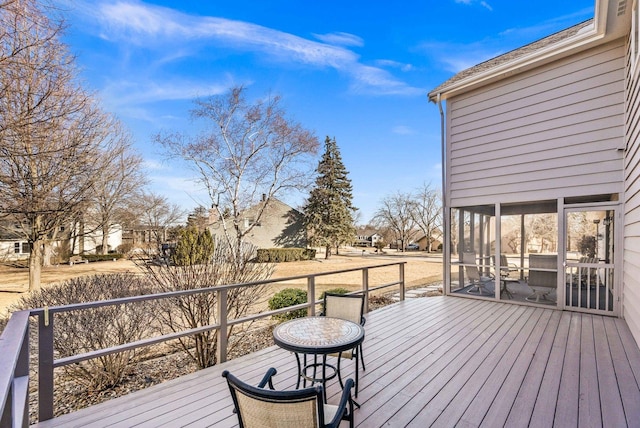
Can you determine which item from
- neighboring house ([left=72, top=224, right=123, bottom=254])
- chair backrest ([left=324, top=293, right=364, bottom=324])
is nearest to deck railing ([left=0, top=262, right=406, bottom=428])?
chair backrest ([left=324, top=293, right=364, bottom=324])

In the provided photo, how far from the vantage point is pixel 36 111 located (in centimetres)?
551

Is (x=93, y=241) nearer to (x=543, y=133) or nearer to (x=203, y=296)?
(x=203, y=296)

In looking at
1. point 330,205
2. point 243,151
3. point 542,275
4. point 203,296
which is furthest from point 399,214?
point 203,296

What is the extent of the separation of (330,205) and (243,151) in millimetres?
11640

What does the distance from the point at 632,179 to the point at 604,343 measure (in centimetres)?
226

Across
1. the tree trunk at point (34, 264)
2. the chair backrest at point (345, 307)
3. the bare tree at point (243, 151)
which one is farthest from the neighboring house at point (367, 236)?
the chair backrest at point (345, 307)

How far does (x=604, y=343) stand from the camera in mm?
3965

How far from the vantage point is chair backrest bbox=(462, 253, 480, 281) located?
6.93 metres

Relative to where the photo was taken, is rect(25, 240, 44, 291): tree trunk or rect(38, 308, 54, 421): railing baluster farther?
rect(25, 240, 44, 291): tree trunk

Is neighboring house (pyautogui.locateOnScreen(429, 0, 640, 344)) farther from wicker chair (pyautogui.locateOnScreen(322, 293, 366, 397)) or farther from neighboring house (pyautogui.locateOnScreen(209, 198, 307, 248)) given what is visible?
neighboring house (pyautogui.locateOnScreen(209, 198, 307, 248))

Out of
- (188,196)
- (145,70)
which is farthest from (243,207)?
(145,70)

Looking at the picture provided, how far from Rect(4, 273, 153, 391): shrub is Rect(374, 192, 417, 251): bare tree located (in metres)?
36.5

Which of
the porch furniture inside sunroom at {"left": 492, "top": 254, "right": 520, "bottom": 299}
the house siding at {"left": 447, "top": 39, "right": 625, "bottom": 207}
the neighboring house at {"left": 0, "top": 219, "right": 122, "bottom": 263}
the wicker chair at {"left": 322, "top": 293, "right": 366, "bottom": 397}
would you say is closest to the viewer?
the wicker chair at {"left": 322, "top": 293, "right": 366, "bottom": 397}

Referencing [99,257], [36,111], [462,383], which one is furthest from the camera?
[99,257]
